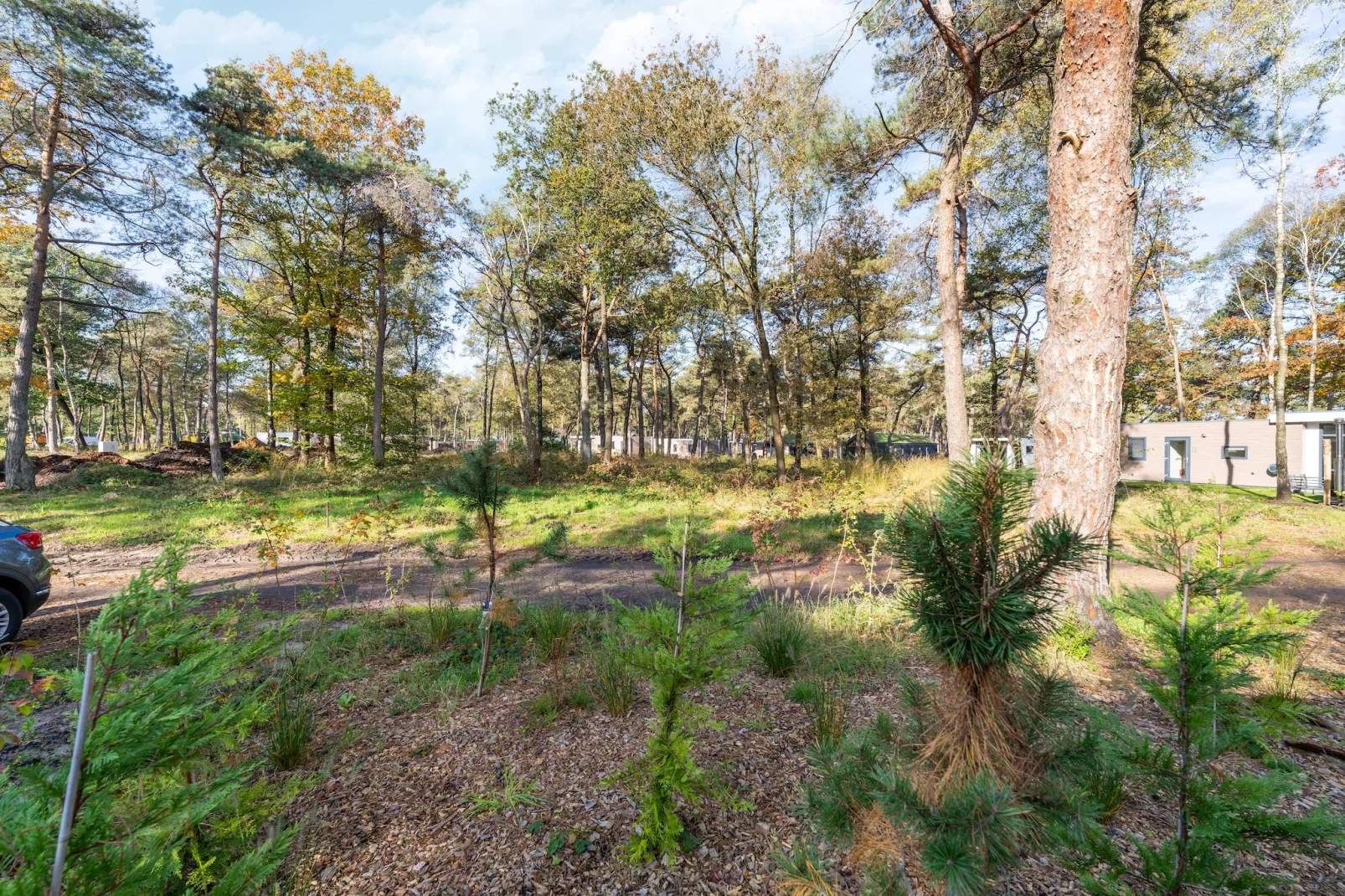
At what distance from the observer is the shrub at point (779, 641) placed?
11.4ft

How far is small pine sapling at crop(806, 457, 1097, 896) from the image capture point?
1.12 metres

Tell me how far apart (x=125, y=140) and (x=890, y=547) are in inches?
802

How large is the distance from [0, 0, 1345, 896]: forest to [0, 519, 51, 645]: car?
0.31ft

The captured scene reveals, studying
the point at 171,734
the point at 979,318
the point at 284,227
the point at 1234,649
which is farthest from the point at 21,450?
the point at 979,318

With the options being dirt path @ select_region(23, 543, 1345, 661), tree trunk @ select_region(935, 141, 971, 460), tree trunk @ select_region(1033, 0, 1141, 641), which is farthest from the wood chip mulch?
tree trunk @ select_region(935, 141, 971, 460)

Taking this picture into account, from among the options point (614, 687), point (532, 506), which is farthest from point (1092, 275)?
point (532, 506)

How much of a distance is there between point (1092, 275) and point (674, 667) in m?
4.04

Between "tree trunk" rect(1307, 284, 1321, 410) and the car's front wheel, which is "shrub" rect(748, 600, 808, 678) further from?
"tree trunk" rect(1307, 284, 1321, 410)

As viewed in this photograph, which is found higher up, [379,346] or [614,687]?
[379,346]

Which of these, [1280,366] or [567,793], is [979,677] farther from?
[1280,366]

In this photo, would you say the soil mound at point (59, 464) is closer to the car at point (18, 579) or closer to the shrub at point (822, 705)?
the car at point (18, 579)

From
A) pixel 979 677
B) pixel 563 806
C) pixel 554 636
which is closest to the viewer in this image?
pixel 979 677

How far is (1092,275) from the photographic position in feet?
11.3

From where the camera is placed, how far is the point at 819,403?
18734 millimetres
